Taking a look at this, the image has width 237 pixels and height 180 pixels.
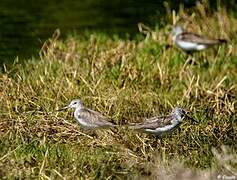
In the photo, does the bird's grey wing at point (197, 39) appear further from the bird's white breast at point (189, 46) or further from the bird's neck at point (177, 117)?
the bird's neck at point (177, 117)

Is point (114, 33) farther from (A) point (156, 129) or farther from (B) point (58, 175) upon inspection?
(B) point (58, 175)

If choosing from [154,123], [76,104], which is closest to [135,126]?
[154,123]

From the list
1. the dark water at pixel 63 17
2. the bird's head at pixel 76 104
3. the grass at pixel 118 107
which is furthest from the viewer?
the dark water at pixel 63 17

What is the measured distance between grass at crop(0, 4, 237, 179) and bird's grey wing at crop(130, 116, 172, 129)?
128mm

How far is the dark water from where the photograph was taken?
15.0 m

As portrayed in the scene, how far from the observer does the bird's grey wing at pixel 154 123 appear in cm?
875

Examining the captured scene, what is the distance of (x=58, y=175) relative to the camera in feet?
25.4

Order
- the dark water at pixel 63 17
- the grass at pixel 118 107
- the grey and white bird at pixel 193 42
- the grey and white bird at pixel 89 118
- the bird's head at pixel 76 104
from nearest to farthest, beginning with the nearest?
Answer: 1. the grass at pixel 118 107
2. the grey and white bird at pixel 89 118
3. the bird's head at pixel 76 104
4. the grey and white bird at pixel 193 42
5. the dark water at pixel 63 17

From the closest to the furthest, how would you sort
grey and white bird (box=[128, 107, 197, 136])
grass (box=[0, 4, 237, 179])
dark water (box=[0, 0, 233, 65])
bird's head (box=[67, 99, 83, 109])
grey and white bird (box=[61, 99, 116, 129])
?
grass (box=[0, 4, 237, 179]), grey and white bird (box=[128, 107, 197, 136]), grey and white bird (box=[61, 99, 116, 129]), bird's head (box=[67, 99, 83, 109]), dark water (box=[0, 0, 233, 65])

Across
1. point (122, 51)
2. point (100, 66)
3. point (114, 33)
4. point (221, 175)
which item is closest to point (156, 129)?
point (221, 175)

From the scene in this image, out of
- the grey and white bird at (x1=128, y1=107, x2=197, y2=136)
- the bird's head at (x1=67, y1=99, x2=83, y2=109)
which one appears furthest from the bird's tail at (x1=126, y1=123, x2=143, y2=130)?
the bird's head at (x1=67, y1=99, x2=83, y2=109)

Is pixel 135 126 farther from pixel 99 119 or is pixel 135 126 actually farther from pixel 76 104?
pixel 76 104

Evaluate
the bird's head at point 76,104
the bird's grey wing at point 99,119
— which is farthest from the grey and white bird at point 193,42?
the bird's grey wing at point 99,119

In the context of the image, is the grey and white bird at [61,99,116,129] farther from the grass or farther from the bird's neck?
the bird's neck
